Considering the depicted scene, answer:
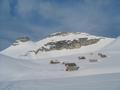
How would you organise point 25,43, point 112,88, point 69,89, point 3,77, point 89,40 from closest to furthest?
point 112,88 → point 69,89 → point 3,77 → point 89,40 → point 25,43

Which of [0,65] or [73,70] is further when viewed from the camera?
[73,70]

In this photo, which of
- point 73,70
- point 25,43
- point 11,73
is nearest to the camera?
point 11,73

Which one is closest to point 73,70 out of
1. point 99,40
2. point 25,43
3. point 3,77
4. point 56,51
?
point 3,77

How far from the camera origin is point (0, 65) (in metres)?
→ 20.6

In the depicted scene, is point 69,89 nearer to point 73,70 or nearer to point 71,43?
point 73,70

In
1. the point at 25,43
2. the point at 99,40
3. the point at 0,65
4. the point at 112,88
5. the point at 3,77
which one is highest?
the point at 25,43

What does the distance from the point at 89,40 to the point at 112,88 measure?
65.5m

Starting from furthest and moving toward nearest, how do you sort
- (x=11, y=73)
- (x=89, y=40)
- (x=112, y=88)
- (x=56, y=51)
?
(x=89, y=40) → (x=56, y=51) → (x=11, y=73) → (x=112, y=88)

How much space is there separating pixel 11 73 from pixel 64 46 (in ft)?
180

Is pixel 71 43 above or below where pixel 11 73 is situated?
above

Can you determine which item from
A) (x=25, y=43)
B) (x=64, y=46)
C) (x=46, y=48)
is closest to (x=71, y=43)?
(x=64, y=46)

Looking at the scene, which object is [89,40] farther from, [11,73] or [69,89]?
[69,89]

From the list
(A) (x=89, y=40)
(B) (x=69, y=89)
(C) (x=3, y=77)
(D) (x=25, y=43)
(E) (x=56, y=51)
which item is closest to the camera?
(B) (x=69, y=89)

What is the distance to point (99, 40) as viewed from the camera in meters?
75.6
